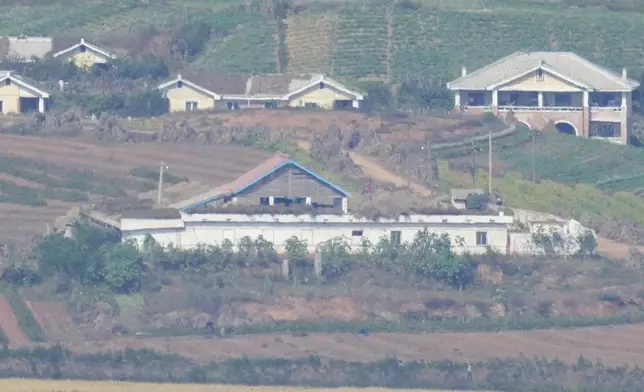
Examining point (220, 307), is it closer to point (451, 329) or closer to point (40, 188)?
point (451, 329)

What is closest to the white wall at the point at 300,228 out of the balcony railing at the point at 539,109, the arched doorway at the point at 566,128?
the balcony railing at the point at 539,109

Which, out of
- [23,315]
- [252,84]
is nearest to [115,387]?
[23,315]

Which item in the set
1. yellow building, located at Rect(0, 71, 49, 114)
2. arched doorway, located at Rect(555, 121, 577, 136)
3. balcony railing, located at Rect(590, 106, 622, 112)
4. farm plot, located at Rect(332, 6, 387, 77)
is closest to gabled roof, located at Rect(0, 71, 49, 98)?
yellow building, located at Rect(0, 71, 49, 114)

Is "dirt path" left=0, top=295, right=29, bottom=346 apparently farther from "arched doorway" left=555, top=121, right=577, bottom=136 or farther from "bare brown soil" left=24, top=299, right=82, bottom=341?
"arched doorway" left=555, top=121, right=577, bottom=136

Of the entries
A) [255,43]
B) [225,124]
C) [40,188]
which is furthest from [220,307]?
[255,43]

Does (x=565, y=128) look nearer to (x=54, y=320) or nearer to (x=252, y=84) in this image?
(x=252, y=84)

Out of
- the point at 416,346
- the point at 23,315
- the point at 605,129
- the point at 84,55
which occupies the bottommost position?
the point at 416,346
